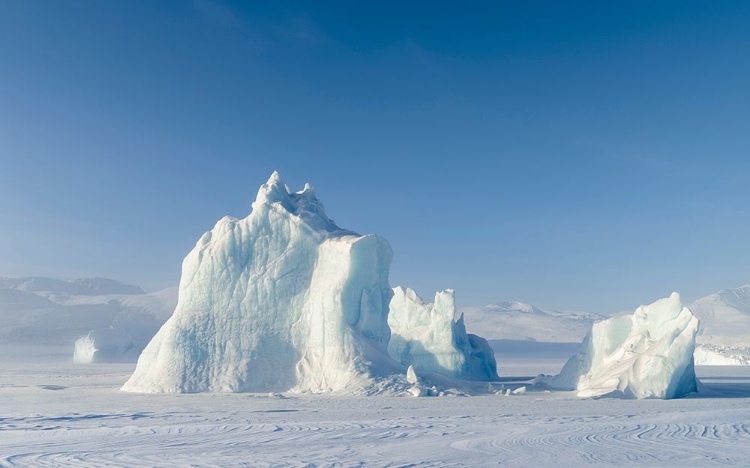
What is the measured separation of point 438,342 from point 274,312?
1362 centimetres

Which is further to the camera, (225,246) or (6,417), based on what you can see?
(225,246)

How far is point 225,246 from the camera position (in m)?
29.6

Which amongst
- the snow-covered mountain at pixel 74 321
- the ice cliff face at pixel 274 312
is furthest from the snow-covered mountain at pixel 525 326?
the ice cliff face at pixel 274 312

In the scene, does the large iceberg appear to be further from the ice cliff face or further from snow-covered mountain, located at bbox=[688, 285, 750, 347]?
snow-covered mountain, located at bbox=[688, 285, 750, 347]

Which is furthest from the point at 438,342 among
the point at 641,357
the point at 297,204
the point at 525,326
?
the point at 525,326

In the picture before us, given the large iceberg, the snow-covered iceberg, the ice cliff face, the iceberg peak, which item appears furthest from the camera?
the snow-covered iceberg

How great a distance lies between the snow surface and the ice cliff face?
185cm

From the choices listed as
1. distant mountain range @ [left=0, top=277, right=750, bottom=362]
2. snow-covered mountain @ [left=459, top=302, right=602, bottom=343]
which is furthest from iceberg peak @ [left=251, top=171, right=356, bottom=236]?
snow-covered mountain @ [left=459, top=302, right=602, bottom=343]

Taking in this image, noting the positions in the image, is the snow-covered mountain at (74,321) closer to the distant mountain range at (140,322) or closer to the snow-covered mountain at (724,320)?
the distant mountain range at (140,322)

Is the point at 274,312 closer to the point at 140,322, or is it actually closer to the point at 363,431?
the point at 363,431

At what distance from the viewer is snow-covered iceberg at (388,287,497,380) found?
39.3 m

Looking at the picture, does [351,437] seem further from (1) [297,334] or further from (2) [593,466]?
(1) [297,334]

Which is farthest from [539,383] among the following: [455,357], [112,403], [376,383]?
[112,403]

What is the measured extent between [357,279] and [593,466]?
17624 mm
